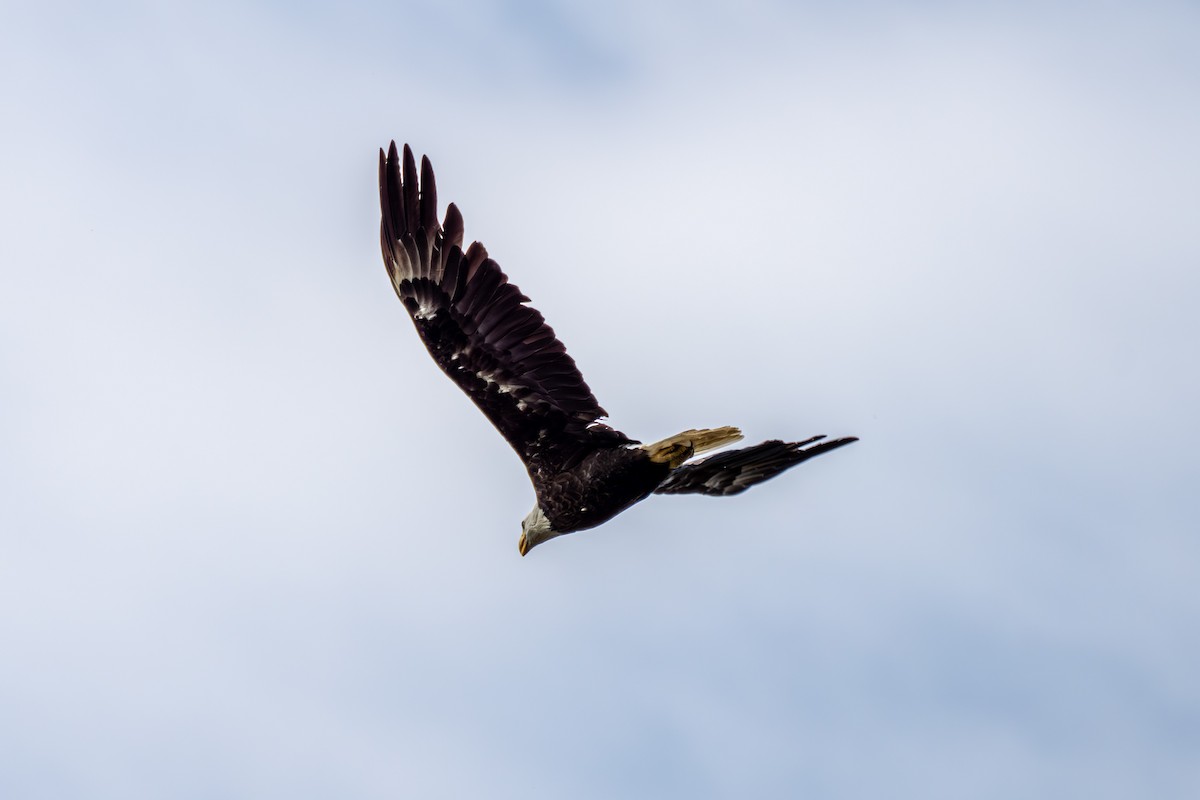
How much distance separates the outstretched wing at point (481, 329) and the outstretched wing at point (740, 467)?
Result: 84 centimetres

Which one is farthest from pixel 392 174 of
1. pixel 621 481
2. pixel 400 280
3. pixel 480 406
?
pixel 621 481

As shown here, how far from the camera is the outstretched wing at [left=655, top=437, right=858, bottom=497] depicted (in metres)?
14.0

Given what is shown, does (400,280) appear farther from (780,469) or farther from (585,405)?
(780,469)

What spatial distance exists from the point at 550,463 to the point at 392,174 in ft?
8.94

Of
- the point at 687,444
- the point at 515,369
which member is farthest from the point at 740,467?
the point at 515,369

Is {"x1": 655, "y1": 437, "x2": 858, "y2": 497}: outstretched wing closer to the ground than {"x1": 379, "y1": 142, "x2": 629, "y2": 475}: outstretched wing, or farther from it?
closer to the ground

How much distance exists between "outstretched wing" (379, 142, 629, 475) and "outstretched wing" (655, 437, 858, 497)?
840 millimetres

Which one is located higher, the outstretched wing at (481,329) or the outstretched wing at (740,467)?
the outstretched wing at (481,329)

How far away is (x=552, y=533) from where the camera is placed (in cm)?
1497

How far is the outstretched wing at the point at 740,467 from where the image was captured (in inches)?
552

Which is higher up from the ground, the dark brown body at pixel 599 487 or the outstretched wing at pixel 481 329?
the outstretched wing at pixel 481 329

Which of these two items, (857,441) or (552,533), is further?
(552,533)

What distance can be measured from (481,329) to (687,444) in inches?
75.7

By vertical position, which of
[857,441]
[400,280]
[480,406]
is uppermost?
[400,280]
